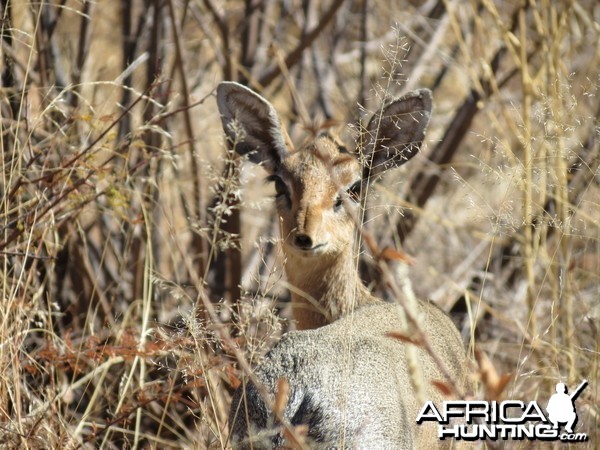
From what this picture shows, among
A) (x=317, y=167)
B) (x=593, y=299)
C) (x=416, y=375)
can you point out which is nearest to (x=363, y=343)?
(x=416, y=375)

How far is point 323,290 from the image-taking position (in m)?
4.33

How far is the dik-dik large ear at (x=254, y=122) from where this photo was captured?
4340 mm

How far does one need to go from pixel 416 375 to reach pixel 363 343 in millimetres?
658

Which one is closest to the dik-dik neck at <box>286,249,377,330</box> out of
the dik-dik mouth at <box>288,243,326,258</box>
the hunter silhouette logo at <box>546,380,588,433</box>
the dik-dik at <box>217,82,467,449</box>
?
the dik-dik at <box>217,82,467,449</box>

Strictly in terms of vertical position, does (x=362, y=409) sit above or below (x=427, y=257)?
above

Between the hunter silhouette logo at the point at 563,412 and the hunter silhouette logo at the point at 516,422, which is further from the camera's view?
the hunter silhouette logo at the point at 563,412

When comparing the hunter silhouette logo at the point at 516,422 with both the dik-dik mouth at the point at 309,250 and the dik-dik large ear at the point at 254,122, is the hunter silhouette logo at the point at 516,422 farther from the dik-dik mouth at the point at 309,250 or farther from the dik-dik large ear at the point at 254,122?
the dik-dik large ear at the point at 254,122

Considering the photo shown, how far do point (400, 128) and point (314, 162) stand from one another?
1.30 ft

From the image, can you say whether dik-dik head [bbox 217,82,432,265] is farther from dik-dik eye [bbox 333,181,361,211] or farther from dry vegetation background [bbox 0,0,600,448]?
dry vegetation background [bbox 0,0,600,448]

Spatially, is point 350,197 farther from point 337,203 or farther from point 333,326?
point 333,326

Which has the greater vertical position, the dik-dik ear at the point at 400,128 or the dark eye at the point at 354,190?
the dik-dik ear at the point at 400,128

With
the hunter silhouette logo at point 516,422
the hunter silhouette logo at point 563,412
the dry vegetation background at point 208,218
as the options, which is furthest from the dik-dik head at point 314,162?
the hunter silhouette logo at point 563,412

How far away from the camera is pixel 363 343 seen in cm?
295

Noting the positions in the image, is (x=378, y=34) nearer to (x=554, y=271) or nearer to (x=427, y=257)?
(x=427, y=257)
